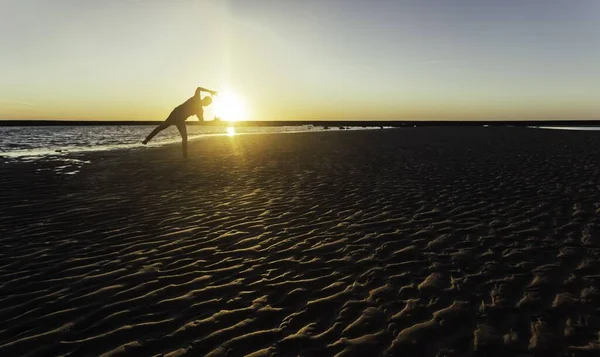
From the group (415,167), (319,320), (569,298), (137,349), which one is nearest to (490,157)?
(415,167)

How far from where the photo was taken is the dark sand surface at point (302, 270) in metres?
4.58

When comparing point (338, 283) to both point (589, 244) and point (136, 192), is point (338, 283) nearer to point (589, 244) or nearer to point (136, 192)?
point (589, 244)

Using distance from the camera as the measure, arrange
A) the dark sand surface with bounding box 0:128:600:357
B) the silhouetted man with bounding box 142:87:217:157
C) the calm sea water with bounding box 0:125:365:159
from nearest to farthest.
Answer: the dark sand surface with bounding box 0:128:600:357 → the silhouetted man with bounding box 142:87:217:157 → the calm sea water with bounding box 0:125:365:159

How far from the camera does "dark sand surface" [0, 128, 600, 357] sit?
4.58m

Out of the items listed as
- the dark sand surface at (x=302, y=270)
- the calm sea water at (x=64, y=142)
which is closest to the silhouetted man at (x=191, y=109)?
the dark sand surface at (x=302, y=270)

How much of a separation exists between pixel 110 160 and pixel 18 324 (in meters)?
20.3

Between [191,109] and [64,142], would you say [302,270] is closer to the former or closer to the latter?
[191,109]

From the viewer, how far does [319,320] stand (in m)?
5.01

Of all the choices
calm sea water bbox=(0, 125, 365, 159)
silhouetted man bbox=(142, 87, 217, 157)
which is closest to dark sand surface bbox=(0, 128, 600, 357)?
silhouetted man bbox=(142, 87, 217, 157)

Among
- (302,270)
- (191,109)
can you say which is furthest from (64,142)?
(302,270)

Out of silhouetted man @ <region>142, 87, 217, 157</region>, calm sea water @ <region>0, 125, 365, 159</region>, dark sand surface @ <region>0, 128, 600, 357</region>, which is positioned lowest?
dark sand surface @ <region>0, 128, 600, 357</region>

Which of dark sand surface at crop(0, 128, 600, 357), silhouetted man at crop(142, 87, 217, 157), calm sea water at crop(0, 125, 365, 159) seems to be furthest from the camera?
calm sea water at crop(0, 125, 365, 159)

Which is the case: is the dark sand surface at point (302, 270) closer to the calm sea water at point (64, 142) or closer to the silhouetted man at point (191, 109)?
the silhouetted man at point (191, 109)

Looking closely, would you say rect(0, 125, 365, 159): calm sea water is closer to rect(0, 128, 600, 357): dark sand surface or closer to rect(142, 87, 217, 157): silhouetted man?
rect(142, 87, 217, 157): silhouetted man
